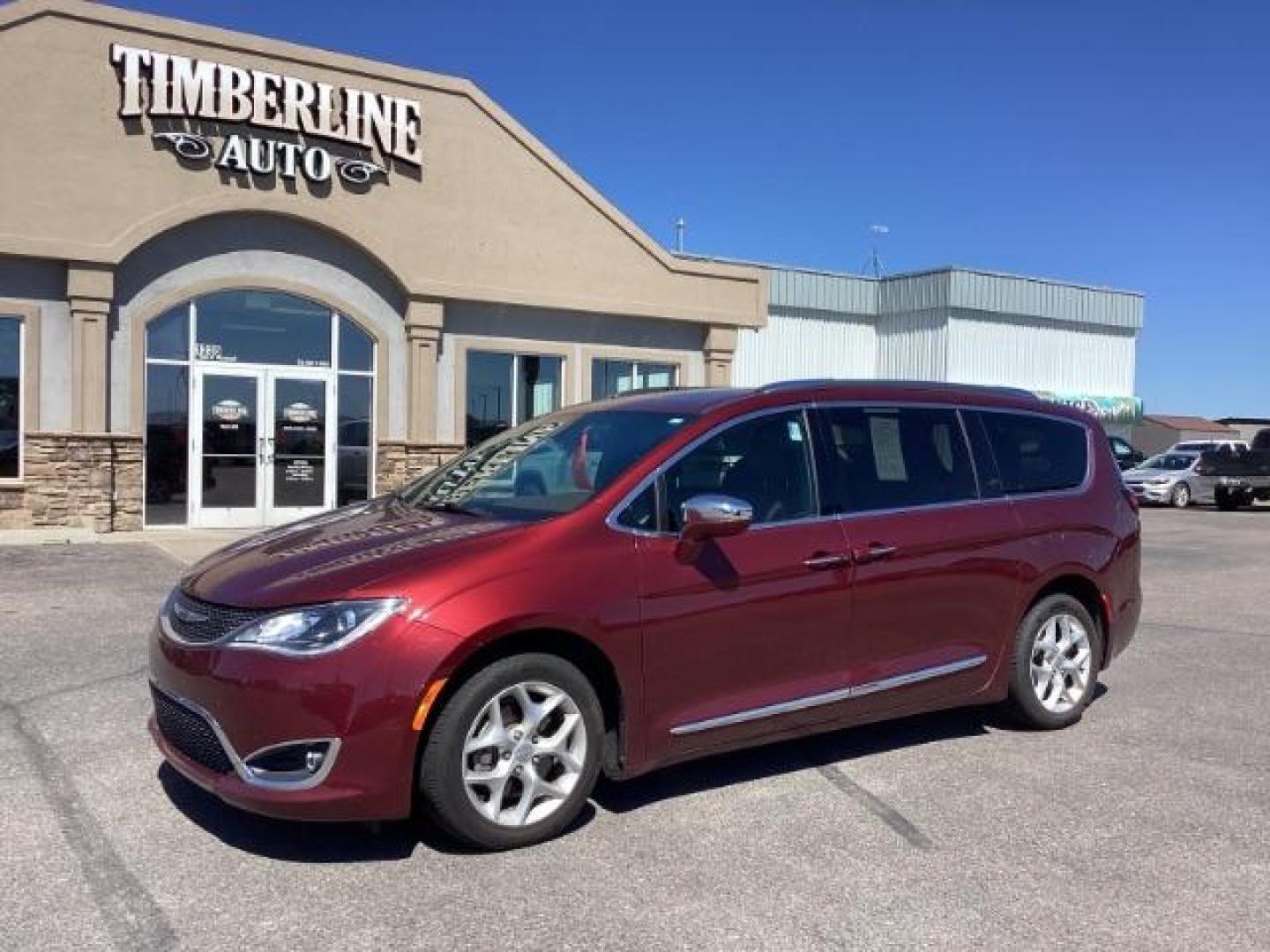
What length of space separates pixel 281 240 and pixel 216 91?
2041mm

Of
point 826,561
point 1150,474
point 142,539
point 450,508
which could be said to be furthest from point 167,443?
point 1150,474

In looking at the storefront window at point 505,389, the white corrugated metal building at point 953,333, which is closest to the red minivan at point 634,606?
the storefront window at point 505,389

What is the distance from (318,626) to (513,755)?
852 mm

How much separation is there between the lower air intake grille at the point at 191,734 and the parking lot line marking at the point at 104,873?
422 millimetres

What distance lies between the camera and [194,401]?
14922 mm

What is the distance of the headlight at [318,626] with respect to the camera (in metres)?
3.86

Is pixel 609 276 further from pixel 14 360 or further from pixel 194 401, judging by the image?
pixel 14 360

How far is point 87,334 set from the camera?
1396 centimetres

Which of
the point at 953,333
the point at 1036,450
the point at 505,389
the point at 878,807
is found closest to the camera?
the point at 878,807

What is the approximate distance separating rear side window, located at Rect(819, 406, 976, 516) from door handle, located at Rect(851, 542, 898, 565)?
18 cm

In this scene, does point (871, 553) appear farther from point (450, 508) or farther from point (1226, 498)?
point (1226, 498)

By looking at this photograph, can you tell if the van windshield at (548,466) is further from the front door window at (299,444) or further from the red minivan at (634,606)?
the front door window at (299,444)

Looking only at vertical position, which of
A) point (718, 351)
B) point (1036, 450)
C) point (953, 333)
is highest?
point (953, 333)

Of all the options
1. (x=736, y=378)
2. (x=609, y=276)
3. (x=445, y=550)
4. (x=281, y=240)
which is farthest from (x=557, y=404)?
(x=736, y=378)
